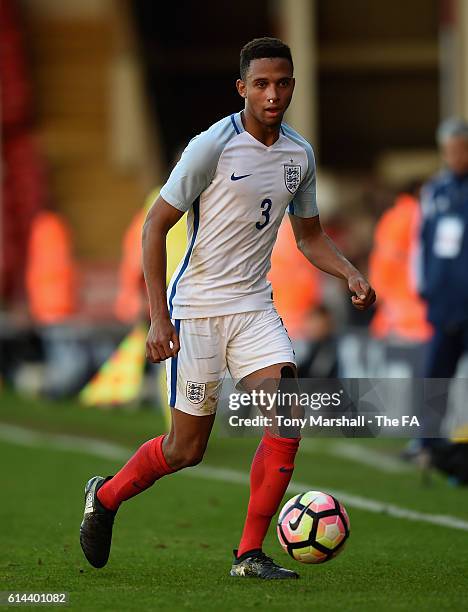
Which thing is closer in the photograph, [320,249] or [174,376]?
[174,376]

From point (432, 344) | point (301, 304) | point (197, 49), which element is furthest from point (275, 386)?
point (197, 49)

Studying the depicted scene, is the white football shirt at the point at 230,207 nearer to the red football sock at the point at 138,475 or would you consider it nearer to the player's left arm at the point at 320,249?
the player's left arm at the point at 320,249

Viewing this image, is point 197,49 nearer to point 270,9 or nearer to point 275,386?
point 270,9

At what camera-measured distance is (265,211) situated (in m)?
6.59

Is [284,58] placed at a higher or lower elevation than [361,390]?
higher

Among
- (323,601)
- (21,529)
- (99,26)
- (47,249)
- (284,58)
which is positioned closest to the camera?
(323,601)

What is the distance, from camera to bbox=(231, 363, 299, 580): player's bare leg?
21.5ft

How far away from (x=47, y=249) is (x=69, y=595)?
45.6ft

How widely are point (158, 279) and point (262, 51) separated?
998 millimetres

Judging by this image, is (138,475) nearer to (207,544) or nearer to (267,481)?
(267,481)

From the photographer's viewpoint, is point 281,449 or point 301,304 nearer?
point 281,449

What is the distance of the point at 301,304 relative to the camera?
1611 cm

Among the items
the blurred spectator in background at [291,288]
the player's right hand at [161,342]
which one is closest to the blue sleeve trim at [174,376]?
the player's right hand at [161,342]

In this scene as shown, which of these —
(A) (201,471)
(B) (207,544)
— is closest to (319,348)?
(A) (201,471)
